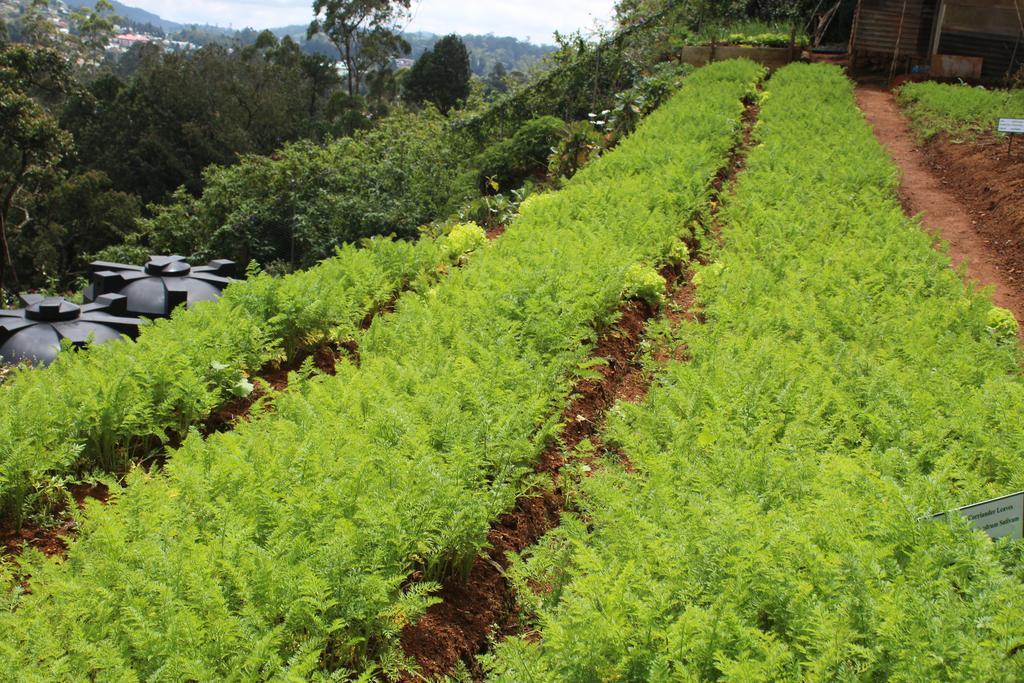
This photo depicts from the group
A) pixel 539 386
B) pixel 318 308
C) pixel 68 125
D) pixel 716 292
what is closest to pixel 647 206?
pixel 716 292

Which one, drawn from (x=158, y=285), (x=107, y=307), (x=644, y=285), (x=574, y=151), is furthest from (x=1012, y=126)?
(x=107, y=307)

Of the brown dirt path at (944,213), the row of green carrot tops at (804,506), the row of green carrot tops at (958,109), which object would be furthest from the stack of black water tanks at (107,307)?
the row of green carrot tops at (958,109)

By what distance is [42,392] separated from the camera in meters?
5.13

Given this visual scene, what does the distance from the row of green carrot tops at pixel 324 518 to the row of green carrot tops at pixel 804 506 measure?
532mm

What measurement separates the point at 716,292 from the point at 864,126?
338 inches

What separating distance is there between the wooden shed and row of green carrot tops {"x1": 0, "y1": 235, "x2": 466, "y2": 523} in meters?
19.8

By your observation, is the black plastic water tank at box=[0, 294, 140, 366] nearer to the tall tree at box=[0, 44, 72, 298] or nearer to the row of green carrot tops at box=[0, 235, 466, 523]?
the row of green carrot tops at box=[0, 235, 466, 523]

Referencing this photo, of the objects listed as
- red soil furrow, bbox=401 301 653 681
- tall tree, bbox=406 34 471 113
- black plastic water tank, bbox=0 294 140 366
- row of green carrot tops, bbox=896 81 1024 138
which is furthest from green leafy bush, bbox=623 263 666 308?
tall tree, bbox=406 34 471 113

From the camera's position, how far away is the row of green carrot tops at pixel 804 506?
3.03 meters

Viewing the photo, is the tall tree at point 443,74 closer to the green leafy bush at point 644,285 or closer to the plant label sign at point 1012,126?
the plant label sign at point 1012,126

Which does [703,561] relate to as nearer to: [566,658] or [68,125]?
[566,658]

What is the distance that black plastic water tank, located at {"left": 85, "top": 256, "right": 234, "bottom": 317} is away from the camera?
10.5m

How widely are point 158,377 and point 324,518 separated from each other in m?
2.52

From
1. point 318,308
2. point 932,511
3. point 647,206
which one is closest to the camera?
point 932,511
